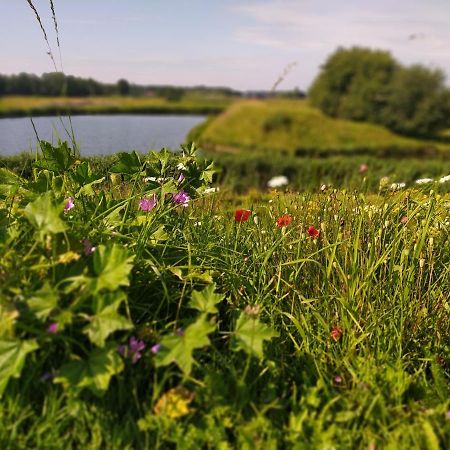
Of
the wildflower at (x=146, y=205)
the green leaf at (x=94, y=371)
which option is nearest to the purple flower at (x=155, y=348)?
the green leaf at (x=94, y=371)

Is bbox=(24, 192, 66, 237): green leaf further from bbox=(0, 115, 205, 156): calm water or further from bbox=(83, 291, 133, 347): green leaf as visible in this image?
bbox=(0, 115, 205, 156): calm water

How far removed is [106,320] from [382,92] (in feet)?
168

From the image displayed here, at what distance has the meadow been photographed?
184cm

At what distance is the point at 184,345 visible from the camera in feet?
6.19

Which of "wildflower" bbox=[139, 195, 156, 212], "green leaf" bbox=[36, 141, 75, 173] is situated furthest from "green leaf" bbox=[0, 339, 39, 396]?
"green leaf" bbox=[36, 141, 75, 173]

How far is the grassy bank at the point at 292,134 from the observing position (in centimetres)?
3566

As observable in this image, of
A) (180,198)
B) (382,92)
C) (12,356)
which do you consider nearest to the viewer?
(12,356)

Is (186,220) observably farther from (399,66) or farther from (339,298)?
(399,66)

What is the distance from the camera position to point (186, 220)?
2.82 meters

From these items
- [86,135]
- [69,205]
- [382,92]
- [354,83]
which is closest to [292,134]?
[382,92]

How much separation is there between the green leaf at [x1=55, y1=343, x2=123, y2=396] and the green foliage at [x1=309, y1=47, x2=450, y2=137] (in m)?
47.7

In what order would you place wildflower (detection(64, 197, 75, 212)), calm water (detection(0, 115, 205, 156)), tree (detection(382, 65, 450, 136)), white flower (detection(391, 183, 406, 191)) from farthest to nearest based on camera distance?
1. tree (detection(382, 65, 450, 136))
2. calm water (detection(0, 115, 205, 156))
3. white flower (detection(391, 183, 406, 191))
4. wildflower (detection(64, 197, 75, 212))

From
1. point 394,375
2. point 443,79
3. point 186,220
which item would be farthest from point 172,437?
point 443,79

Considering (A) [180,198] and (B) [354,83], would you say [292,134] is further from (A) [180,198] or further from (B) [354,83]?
(A) [180,198]
